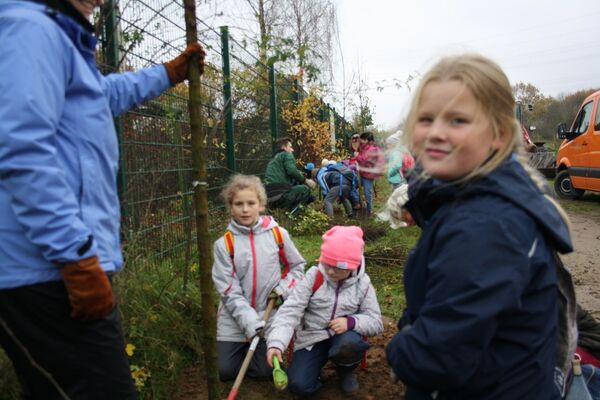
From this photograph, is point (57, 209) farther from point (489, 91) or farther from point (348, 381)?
point (348, 381)

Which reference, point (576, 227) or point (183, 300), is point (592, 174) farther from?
point (183, 300)

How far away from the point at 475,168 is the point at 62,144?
119 centimetres

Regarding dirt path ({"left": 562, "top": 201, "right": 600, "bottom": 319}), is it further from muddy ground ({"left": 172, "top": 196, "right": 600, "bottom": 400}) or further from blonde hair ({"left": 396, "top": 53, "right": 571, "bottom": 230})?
blonde hair ({"left": 396, "top": 53, "right": 571, "bottom": 230})

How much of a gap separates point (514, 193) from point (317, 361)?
2.06m

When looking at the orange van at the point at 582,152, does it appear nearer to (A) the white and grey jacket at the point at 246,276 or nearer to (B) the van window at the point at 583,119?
(B) the van window at the point at 583,119

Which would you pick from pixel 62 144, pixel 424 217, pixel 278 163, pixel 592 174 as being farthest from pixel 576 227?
pixel 62 144

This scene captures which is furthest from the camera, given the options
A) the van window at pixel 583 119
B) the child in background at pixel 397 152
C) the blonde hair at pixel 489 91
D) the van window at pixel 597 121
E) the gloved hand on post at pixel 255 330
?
the van window at pixel 583 119

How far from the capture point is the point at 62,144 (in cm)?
150

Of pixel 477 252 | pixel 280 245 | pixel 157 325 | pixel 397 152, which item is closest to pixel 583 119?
pixel 280 245

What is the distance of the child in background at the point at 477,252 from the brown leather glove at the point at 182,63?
1.03 meters

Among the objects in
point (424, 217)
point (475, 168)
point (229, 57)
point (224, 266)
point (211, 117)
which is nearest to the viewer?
point (475, 168)

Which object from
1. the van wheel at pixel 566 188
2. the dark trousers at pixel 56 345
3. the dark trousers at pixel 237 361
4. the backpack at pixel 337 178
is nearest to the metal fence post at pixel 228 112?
the dark trousers at pixel 237 361

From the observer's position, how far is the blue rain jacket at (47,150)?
135cm

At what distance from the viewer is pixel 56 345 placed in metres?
1.48
